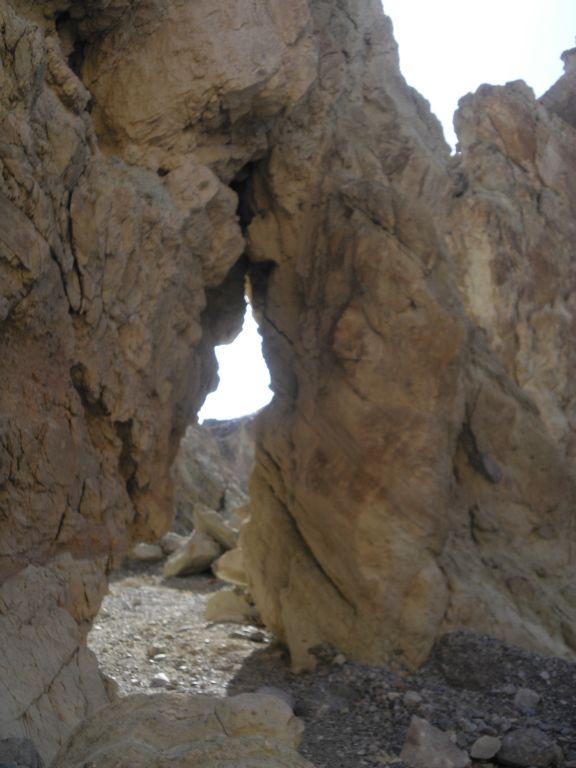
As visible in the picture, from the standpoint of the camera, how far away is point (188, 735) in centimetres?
376

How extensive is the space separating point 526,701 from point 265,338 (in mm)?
6270

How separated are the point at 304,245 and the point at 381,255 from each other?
129cm

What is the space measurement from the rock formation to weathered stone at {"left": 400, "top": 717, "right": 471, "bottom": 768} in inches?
108

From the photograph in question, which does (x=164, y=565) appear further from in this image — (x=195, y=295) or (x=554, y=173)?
(x=554, y=173)

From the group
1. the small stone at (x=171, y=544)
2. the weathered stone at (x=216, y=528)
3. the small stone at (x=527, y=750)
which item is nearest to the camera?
the small stone at (x=527, y=750)

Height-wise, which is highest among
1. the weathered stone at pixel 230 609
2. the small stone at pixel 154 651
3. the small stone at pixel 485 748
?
the small stone at pixel 485 748

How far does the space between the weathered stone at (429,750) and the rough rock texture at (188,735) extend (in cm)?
400

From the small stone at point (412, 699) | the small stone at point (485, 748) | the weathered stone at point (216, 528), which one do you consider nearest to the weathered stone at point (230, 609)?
the small stone at point (412, 699)

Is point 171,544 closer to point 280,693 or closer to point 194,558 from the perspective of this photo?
point 194,558

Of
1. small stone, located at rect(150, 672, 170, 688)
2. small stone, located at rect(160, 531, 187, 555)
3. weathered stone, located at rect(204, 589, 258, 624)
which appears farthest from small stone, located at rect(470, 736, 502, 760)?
small stone, located at rect(160, 531, 187, 555)

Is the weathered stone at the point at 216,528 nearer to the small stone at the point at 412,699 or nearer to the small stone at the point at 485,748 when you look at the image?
the small stone at the point at 412,699

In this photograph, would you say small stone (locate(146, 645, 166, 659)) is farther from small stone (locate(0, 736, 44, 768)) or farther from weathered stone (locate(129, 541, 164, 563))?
weathered stone (locate(129, 541, 164, 563))

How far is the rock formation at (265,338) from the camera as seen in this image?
6.89 m

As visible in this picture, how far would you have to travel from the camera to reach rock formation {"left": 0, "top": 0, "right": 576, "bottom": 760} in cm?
689
